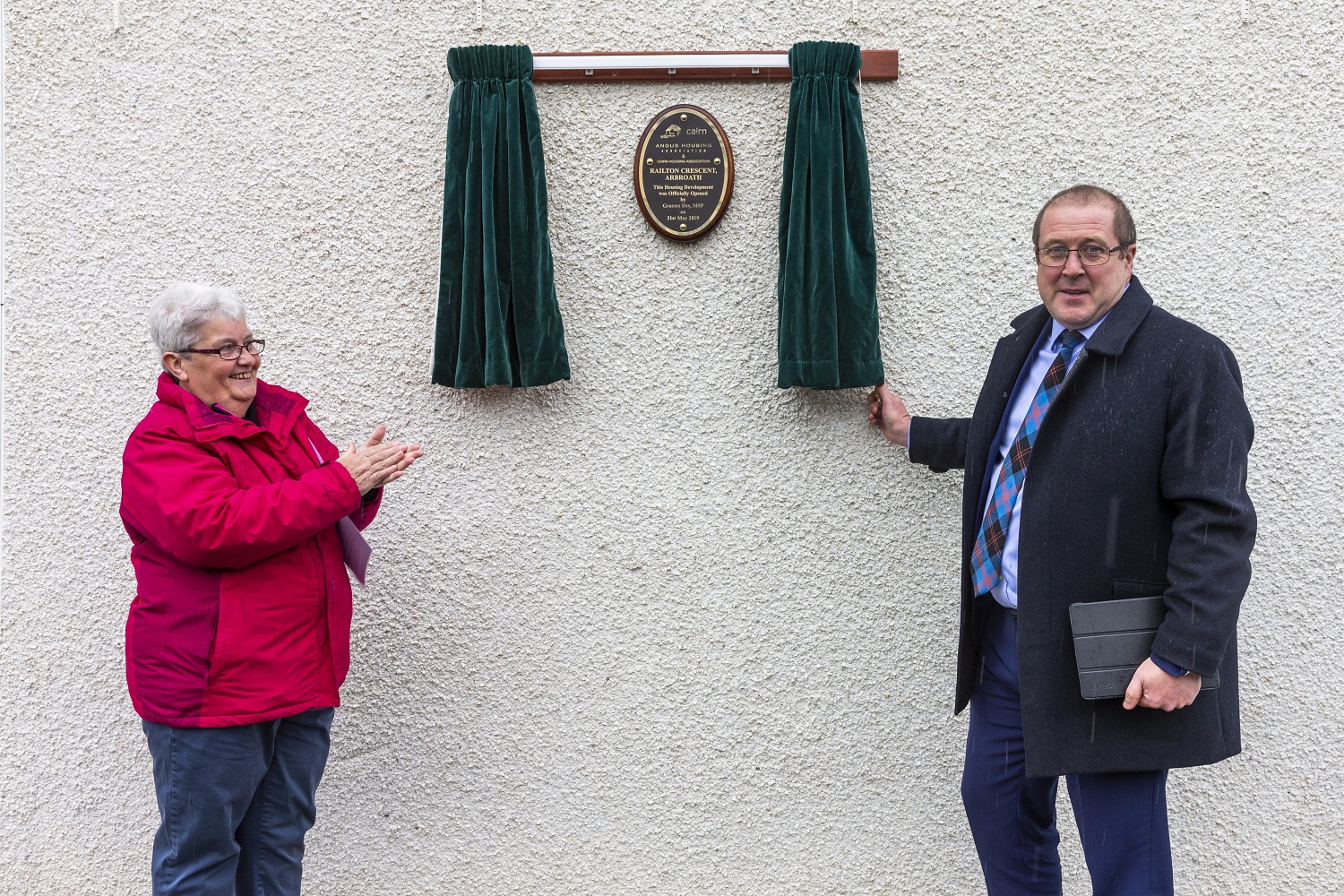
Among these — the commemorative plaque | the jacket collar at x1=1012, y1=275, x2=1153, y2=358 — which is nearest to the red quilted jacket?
the commemorative plaque

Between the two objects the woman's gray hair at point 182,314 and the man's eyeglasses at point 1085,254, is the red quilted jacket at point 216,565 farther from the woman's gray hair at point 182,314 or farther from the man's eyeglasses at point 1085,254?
the man's eyeglasses at point 1085,254

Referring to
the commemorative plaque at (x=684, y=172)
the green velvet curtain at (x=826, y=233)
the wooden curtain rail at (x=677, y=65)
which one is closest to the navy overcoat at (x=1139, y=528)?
the green velvet curtain at (x=826, y=233)

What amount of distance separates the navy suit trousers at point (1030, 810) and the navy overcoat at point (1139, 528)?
110 mm

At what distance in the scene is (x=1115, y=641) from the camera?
1.97 metres

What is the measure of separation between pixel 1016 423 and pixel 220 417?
6.19 ft

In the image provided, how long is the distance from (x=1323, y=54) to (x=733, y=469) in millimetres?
2069

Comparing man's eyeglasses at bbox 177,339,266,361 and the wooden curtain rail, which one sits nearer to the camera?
man's eyeglasses at bbox 177,339,266,361

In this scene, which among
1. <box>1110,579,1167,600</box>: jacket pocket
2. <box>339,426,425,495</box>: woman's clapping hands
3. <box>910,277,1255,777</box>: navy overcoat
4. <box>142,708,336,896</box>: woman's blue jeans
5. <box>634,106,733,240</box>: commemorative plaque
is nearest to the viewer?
<box>910,277,1255,777</box>: navy overcoat

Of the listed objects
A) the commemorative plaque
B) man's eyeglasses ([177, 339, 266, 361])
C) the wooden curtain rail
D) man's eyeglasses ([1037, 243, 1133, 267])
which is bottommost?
man's eyeglasses ([177, 339, 266, 361])

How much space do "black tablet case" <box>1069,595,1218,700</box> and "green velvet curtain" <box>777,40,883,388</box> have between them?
922 millimetres

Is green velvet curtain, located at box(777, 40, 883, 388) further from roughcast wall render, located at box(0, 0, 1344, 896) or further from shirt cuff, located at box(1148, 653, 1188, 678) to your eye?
shirt cuff, located at box(1148, 653, 1188, 678)

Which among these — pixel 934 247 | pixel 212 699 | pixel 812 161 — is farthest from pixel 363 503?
pixel 934 247

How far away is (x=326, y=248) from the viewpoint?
8.93 feet

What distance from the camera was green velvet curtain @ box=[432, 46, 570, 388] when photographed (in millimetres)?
2572
